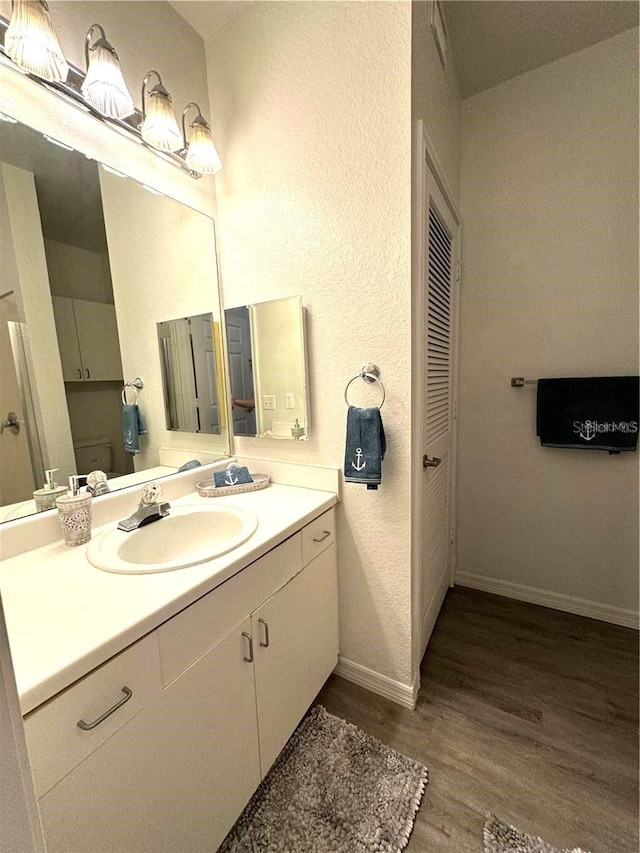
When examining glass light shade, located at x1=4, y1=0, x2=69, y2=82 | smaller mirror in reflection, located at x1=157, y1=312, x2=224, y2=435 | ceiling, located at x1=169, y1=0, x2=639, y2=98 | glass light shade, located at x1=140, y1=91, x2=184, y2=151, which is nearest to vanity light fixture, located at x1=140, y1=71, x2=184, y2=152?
glass light shade, located at x1=140, y1=91, x2=184, y2=151

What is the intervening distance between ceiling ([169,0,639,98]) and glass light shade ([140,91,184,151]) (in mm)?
478

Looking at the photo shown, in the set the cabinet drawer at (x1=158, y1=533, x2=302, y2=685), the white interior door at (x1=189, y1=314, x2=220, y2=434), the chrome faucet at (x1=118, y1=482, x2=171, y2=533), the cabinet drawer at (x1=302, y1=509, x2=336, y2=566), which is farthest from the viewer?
the white interior door at (x1=189, y1=314, x2=220, y2=434)

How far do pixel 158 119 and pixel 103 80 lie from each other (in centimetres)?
19

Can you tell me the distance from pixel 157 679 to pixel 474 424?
1.82 meters

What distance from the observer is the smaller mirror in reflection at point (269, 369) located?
137cm

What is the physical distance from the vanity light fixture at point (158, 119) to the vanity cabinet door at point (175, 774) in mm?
1601

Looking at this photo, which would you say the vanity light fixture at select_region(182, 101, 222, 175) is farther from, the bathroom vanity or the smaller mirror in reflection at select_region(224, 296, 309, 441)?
the bathroom vanity

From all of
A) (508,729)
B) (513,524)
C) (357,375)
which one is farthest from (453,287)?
(508,729)

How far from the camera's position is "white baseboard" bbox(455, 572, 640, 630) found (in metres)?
1.72

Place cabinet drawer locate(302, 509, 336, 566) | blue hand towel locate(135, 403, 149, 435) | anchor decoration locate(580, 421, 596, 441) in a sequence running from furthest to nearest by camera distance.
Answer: anchor decoration locate(580, 421, 596, 441) < blue hand towel locate(135, 403, 149, 435) < cabinet drawer locate(302, 509, 336, 566)

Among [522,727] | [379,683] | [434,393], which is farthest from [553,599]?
[434,393]

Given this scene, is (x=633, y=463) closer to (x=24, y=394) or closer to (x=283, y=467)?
(x=283, y=467)

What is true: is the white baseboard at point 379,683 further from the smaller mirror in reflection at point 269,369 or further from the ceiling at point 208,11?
the ceiling at point 208,11

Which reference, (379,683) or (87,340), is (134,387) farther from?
(379,683)
